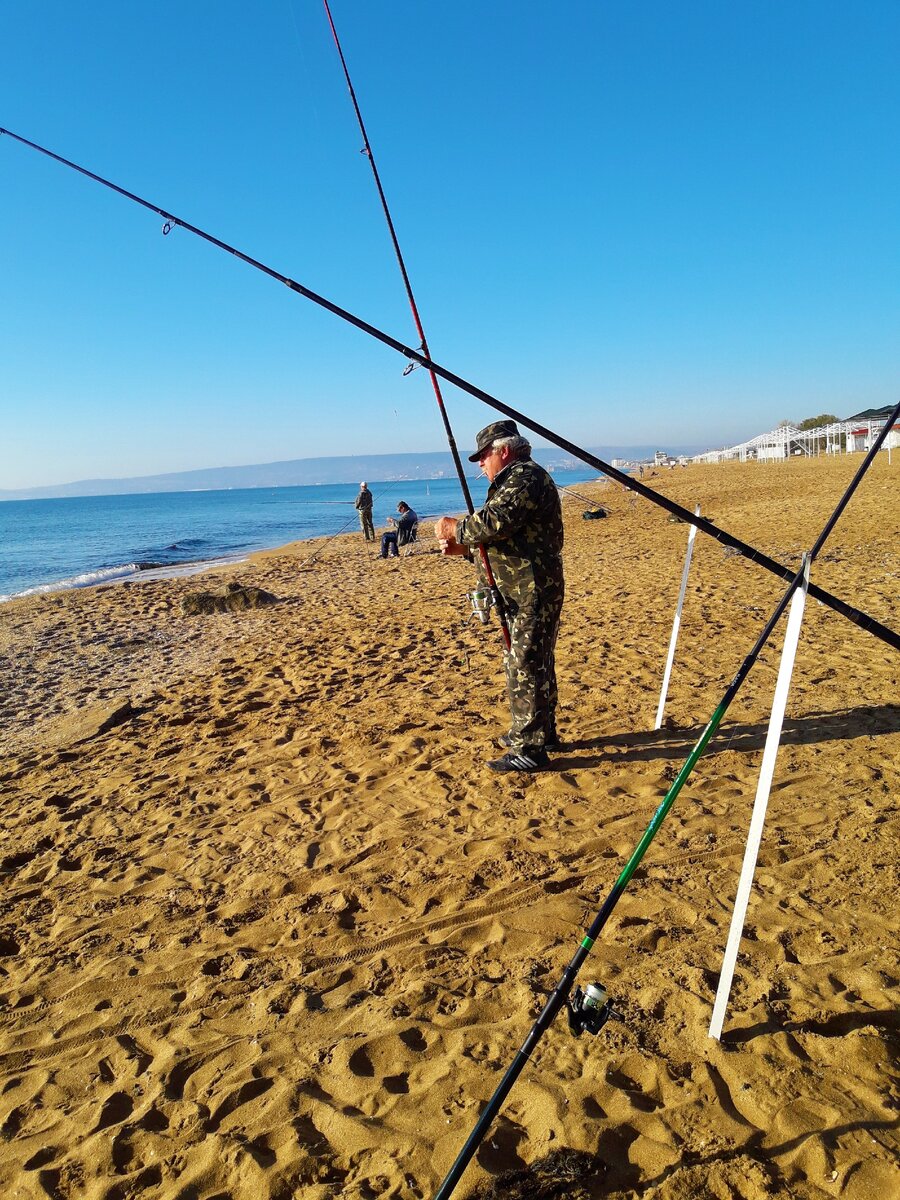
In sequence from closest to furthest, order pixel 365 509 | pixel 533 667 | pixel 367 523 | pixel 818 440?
pixel 533 667
pixel 365 509
pixel 367 523
pixel 818 440

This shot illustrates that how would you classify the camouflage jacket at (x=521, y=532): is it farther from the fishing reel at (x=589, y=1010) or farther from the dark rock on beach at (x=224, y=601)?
the dark rock on beach at (x=224, y=601)

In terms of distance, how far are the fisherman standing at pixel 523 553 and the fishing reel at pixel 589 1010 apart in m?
2.35

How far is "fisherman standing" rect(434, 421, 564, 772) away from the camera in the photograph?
4012 millimetres

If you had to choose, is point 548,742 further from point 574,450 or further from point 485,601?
point 574,450

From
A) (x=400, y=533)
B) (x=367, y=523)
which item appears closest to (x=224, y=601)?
(x=400, y=533)

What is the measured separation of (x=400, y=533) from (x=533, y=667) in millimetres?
16886

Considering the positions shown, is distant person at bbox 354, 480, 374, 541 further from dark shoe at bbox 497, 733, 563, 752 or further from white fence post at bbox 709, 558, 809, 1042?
white fence post at bbox 709, 558, 809, 1042

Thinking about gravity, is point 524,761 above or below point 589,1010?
below

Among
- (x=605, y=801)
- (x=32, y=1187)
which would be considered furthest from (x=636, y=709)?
(x=32, y=1187)

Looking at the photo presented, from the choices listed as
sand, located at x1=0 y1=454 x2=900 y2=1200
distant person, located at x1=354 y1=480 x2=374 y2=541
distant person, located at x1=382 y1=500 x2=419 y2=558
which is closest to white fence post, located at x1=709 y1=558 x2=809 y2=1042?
sand, located at x1=0 y1=454 x2=900 y2=1200

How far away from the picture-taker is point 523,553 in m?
4.23

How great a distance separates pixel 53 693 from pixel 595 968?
25.0 ft

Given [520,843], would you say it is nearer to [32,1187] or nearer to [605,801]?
[605,801]

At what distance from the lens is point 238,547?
103 ft
